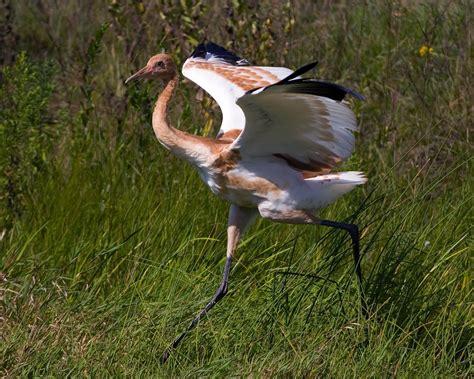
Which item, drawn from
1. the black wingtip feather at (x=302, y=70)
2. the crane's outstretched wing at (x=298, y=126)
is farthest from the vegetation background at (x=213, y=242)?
the black wingtip feather at (x=302, y=70)

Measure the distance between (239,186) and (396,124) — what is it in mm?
2486

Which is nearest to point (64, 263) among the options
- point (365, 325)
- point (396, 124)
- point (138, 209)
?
point (138, 209)

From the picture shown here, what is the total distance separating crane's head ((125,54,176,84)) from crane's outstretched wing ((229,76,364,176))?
0.58 metres

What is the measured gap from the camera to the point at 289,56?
319 inches

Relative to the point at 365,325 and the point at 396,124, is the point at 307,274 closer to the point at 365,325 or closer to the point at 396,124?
the point at 365,325

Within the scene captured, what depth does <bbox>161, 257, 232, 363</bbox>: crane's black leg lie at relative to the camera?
4759mm

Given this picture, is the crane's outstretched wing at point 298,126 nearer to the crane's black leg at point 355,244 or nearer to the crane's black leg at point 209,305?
the crane's black leg at point 355,244

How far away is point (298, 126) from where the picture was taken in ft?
17.1

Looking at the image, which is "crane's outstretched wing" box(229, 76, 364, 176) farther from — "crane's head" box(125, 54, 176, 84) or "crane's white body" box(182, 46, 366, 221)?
"crane's head" box(125, 54, 176, 84)

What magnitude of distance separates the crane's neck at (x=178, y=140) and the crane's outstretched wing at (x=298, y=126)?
14cm

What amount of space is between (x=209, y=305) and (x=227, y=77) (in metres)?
1.22

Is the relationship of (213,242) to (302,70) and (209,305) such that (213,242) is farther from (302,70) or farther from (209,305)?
(302,70)

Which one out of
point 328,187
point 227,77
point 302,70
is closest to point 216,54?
point 227,77

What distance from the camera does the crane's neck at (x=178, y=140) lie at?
5.22m
